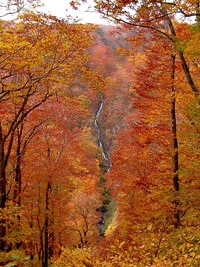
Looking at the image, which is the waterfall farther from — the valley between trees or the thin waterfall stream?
the valley between trees

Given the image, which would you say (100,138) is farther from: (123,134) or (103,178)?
(123,134)

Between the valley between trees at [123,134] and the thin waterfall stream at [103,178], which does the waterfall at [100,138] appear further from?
the valley between trees at [123,134]

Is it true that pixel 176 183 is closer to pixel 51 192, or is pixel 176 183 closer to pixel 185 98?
pixel 185 98

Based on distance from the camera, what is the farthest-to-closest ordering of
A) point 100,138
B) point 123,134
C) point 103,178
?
1. point 100,138
2. point 103,178
3. point 123,134

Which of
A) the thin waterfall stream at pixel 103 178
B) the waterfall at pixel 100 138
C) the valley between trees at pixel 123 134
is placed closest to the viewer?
the valley between trees at pixel 123 134

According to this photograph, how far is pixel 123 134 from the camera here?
17.0m

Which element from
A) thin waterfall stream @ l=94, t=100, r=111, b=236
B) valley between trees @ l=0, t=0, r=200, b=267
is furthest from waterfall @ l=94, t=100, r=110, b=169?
valley between trees @ l=0, t=0, r=200, b=267

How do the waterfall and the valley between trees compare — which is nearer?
the valley between trees

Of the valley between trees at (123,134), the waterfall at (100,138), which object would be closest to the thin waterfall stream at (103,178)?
the waterfall at (100,138)

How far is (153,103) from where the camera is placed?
11.6 metres

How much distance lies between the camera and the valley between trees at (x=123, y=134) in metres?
7.39

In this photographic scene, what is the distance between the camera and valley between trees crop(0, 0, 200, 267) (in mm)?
7391

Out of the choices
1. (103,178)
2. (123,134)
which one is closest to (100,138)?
(103,178)

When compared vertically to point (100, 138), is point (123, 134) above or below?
above
